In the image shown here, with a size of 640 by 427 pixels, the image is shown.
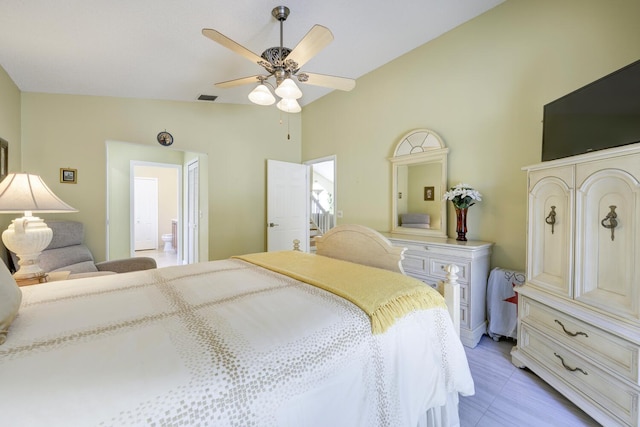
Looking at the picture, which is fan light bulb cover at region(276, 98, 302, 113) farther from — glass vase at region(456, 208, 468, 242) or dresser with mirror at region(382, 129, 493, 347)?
glass vase at region(456, 208, 468, 242)

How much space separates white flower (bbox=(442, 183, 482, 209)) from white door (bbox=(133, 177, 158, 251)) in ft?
25.1

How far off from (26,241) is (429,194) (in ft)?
11.5

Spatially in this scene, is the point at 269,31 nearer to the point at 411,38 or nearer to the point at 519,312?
the point at 411,38

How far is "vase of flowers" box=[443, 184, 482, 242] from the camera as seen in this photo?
2598mm

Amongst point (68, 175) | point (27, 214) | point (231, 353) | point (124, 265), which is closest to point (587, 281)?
point (231, 353)

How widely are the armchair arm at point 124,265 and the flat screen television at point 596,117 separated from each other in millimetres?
3980

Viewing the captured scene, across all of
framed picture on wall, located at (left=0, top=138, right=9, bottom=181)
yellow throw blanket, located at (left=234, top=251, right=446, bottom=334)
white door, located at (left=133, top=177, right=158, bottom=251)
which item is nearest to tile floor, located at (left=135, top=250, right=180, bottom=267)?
white door, located at (left=133, top=177, right=158, bottom=251)

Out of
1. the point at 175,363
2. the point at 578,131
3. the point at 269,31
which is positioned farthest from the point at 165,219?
the point at 578,131

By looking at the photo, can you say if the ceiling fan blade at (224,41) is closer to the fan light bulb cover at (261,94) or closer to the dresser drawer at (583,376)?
the fan light bulb cover at (261,94)

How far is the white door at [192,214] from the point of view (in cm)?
457

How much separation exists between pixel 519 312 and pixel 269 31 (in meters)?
3.20

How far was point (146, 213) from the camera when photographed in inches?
295

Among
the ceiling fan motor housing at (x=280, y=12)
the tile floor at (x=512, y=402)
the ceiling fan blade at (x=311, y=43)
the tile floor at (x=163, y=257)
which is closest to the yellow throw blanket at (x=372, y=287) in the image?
the tile floor at (x=512, y=402)

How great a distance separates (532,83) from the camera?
2375mm
